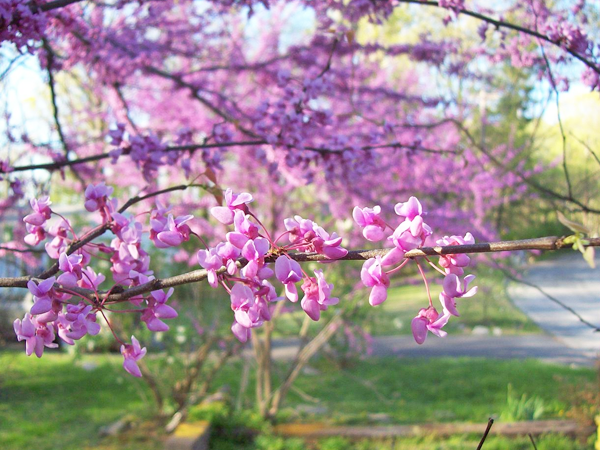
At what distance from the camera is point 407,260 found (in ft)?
3.09

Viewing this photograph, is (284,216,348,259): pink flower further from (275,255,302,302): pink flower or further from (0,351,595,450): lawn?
(0,351,595,450): lawn

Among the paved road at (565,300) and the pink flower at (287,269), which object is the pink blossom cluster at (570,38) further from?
the paved road at (565,300)

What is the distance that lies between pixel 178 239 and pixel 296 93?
65.2 inches

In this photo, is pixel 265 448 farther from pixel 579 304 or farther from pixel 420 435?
pixel 579 304

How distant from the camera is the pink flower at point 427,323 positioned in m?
1.01

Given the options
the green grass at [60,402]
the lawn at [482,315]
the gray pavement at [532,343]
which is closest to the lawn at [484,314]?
the lawn at [482,315]

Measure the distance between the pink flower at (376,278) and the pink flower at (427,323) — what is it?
0.33 ft

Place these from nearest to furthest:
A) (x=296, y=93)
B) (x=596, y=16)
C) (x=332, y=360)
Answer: (x=296, y=93)
(x=596, y=16)
(x=332, y=360)

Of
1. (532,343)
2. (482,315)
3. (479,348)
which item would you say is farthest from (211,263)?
(482,315)

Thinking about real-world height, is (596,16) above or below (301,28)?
below

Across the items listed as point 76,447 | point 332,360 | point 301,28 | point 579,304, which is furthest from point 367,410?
point 579,304

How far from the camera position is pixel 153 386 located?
5.07m

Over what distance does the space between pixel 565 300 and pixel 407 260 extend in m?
14.4

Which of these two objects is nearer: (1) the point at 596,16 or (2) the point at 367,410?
(1) the point at 596,16
